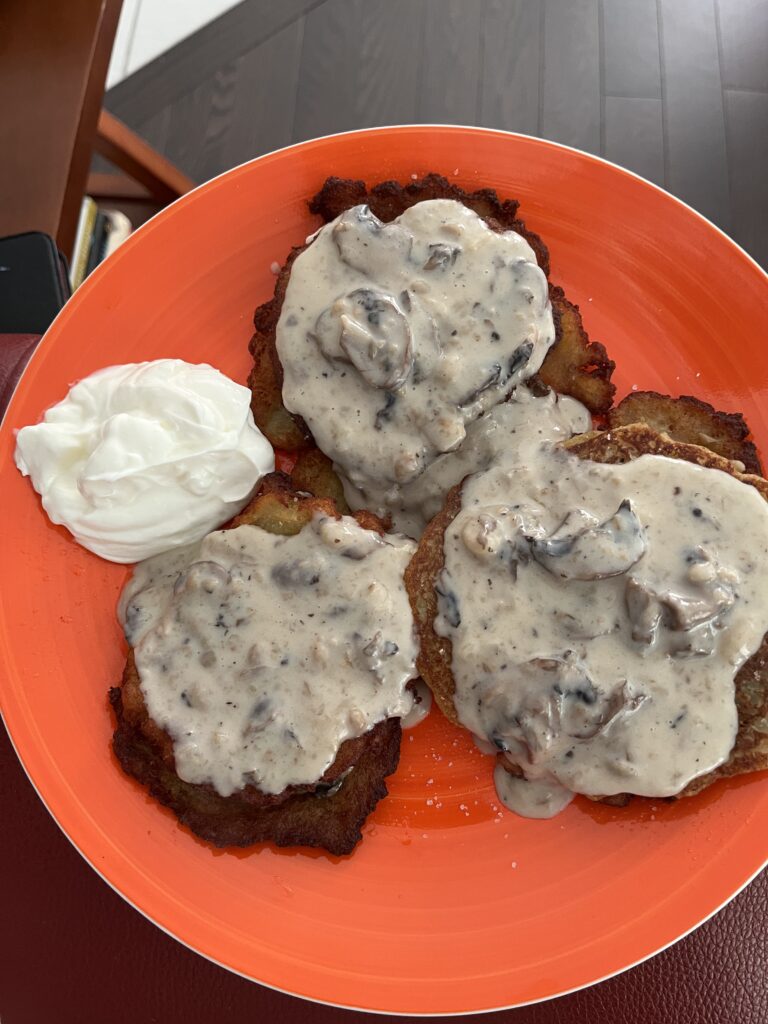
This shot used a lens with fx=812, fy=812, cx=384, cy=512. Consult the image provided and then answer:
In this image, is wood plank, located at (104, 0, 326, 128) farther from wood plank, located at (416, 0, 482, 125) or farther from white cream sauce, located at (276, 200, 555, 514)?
white cream sauce, located at (276, 200, 555, 514)

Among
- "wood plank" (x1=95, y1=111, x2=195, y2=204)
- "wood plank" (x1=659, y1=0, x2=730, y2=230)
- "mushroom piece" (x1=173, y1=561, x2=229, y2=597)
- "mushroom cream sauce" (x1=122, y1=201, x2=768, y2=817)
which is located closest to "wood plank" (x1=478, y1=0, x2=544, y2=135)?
"wood plank" (x1=659, y1=0, x2=730, y2=230)

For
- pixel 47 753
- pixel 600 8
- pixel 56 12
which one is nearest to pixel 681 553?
pixel 47 753

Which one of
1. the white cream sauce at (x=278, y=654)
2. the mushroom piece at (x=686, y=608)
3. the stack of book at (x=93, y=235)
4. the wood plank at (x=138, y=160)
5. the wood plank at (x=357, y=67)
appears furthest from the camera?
the wood plank at (x=357, y=67)

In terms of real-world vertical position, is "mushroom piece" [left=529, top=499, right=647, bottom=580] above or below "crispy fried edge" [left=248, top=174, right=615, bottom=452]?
below

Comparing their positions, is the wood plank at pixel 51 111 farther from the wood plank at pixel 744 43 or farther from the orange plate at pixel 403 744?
the wood plank at pixel 744 43

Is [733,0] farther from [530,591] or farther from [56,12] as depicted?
[530,591]

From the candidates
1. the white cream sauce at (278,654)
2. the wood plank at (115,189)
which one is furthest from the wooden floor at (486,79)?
the white cream sauce at (278,654)
